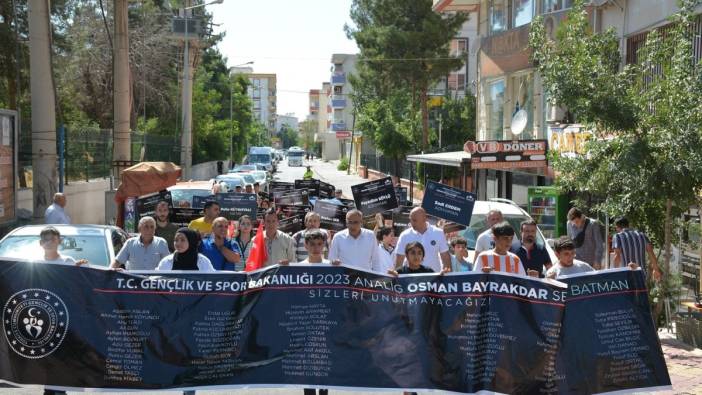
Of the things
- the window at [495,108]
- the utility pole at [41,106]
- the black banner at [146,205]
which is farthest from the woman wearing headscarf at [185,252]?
the window at [495,108]

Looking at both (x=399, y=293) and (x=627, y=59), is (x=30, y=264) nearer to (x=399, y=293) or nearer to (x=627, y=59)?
(x=399, y=293)

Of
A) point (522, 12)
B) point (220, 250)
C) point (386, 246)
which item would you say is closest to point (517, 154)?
point (522, 12)

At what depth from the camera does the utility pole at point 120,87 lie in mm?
22453

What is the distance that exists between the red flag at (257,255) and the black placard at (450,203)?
388 centimetres

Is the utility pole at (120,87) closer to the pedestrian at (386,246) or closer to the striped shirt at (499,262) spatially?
the pedestrian at (386,246)

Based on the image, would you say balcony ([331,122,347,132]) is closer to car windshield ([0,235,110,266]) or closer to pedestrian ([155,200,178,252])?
pedestrian ([155,200,178,252])

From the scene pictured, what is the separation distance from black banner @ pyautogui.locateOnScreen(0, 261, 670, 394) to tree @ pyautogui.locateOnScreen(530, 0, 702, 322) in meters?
3.88

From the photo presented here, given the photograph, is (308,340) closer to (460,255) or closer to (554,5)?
(460,255)

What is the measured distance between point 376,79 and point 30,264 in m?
49.8

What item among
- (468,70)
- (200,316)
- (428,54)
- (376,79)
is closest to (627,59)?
(200,316)

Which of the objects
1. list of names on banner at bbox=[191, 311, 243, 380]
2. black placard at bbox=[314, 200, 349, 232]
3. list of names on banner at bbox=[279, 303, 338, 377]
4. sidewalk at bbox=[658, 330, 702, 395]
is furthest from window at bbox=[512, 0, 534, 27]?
list of names on banner at bbox=[191, 311, 243, 380]

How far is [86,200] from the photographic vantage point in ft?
87.2

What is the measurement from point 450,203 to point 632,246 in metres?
2.96

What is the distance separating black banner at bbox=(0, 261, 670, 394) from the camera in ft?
22.8
